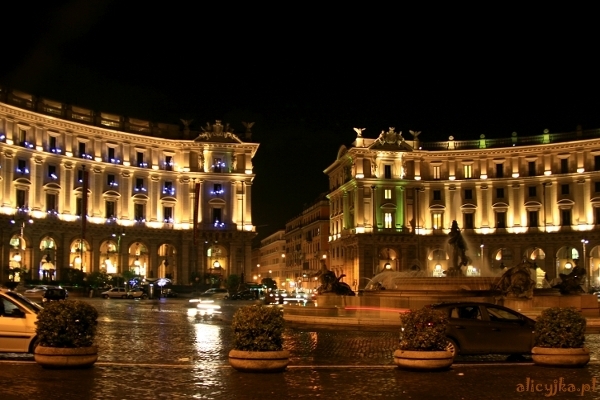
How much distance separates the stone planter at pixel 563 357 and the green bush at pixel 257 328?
219 inches

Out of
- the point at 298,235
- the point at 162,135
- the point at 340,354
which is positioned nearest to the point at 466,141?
the point at 162,135

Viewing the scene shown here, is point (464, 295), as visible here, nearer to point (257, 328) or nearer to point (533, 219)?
point (257, 328)

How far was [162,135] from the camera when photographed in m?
86.5

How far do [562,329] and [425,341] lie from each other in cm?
305

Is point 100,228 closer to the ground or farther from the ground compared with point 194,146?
closer to the ground

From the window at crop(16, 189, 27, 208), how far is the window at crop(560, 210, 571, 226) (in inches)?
2326

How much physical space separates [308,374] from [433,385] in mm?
2581

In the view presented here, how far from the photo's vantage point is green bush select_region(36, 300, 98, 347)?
1427 centimetres

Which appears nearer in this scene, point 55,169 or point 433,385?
point 433,385

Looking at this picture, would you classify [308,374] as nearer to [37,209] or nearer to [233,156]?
[37,209]

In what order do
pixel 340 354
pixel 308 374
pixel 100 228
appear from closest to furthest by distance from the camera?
pixel 308 374
pixel 340 354
pixel 100 228

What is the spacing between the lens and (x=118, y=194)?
81.1 metres

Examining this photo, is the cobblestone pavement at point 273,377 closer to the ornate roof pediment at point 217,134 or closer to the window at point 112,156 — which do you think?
the window at point 112,156

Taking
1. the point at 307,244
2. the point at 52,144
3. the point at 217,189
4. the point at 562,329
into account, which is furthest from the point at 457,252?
the point at 307,244
